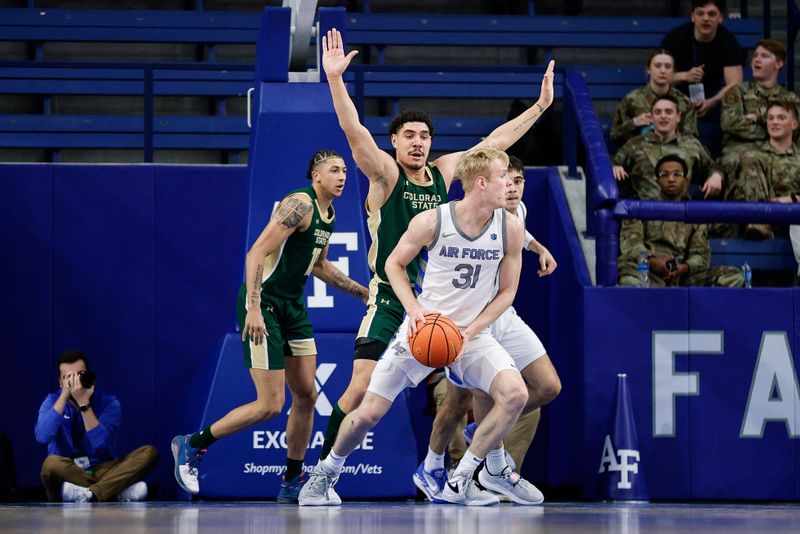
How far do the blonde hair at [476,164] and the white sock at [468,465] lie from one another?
62.5 inches

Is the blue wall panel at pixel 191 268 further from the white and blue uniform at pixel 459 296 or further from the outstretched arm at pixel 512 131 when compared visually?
the white and blue uniform at pixel 459 296

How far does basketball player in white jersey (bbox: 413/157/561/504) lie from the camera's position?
8547 millimetres

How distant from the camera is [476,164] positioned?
8.02 m

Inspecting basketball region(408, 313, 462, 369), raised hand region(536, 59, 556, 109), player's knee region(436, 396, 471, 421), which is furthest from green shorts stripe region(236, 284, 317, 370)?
raised hand region(536, 59, 556, 109)

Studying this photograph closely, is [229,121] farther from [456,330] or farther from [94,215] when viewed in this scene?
[456,330]

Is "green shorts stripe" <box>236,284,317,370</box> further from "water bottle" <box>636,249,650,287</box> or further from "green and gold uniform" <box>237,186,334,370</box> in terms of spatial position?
"water bottle" <box>636,249,650,287</box>

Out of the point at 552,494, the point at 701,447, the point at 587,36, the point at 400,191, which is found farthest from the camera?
the point at 587,36

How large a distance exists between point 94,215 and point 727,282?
17.9 ft

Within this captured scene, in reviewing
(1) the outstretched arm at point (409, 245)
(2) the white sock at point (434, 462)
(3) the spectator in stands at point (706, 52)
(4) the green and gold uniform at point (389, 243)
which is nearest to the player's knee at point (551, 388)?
(2) the white sock at point (434, 462)

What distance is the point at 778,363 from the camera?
1084 centimetres

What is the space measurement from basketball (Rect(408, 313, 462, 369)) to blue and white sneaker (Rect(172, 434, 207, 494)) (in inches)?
92.3

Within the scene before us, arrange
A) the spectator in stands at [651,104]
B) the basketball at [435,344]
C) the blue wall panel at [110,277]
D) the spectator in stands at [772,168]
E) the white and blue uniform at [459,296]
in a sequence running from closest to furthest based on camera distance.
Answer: the basketball at [435,344] < the white and blue uniform at [459,296] < the spectator in stands at [772,168] < the blue wall panel at [110,277] < the spectator in stands at [651,104]

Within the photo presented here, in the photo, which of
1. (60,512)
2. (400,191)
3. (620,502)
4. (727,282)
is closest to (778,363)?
(727,282)

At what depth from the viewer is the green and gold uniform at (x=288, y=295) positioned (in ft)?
29.9
